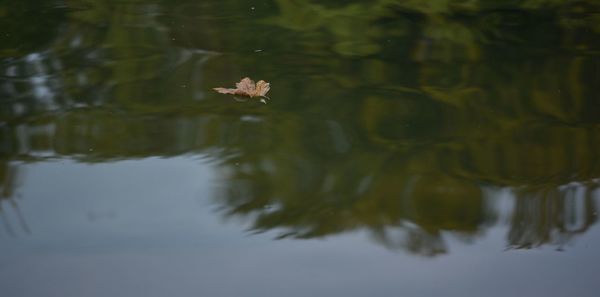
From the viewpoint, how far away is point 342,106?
2.45m

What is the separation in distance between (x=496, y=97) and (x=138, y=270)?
1360 mm

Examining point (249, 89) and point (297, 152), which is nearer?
point (297, 152)

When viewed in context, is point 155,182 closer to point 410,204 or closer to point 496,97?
point 410,204

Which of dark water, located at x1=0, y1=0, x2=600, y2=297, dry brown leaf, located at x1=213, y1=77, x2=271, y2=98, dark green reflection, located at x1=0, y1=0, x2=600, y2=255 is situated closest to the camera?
dark water, located at x1=0, y1=0, x2=600, y2=297

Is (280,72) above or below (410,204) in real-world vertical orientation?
above

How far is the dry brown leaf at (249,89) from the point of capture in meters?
2.49

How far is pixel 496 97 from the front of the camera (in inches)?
99.4

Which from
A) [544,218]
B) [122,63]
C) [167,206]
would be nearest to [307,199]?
[167,206]

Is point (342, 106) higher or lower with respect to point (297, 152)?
higher

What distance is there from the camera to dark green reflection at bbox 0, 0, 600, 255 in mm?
1990

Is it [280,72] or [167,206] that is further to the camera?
[280,72]

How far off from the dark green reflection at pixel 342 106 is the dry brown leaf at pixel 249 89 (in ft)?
0.11

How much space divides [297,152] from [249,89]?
40cm

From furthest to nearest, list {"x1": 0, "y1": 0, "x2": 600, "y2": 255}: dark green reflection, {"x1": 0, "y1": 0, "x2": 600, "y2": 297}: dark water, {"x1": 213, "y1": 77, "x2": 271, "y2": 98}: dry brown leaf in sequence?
{"x1": 213, "y1": 77, "x2": 271, "y2": 98}: dry brown leaf
{"x1": 0, "y1": 0, "x2": 600, "y2": 255}: dark green reflection
{"x1": 0, "y1": 0, "x2": 600, "y2": 297}: dark water
